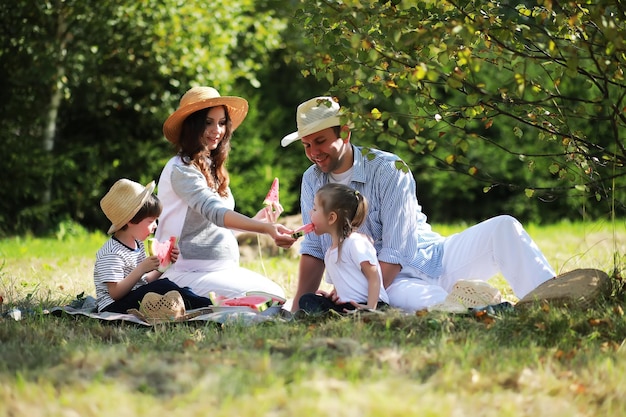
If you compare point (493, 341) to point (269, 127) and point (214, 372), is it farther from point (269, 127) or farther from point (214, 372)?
point (269, 127)

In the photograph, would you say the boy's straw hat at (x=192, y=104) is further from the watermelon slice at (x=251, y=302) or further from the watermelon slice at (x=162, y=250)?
the watermelon slice at (x=251, y=302)

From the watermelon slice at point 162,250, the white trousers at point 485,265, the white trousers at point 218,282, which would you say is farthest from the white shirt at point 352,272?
the watermelon slice at point 162,250

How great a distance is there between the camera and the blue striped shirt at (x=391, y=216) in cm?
523

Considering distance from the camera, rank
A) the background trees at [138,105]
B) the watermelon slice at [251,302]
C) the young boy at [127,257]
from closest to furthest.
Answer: the young boy at [127,257], the watermelon slice at [251,302], the background trees at [138,105]

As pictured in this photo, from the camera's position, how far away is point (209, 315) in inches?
197

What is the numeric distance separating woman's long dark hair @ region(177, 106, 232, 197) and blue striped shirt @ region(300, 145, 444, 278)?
0.64 m

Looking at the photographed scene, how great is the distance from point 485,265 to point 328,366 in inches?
75.9

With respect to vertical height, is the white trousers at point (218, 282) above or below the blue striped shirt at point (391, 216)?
below

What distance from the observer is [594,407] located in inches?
131

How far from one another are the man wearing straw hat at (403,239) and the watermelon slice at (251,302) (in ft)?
0.69

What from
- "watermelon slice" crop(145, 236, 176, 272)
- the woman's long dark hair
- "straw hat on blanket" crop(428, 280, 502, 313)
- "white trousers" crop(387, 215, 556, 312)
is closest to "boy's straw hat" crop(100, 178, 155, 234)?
"watermelon slice" crop(145, 236, 176, 272)

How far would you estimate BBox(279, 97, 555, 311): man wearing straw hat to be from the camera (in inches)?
201

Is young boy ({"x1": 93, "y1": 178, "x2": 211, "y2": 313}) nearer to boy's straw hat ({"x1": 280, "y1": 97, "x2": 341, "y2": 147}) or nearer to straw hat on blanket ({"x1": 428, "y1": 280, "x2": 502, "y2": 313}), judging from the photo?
boy's straw hat ({"x1": 280, "y1": 97, "x2": 341, "y2": 147})

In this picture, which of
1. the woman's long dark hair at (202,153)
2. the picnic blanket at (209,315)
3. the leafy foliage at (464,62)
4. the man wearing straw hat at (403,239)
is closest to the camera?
the leafy foliage at (464,62)
